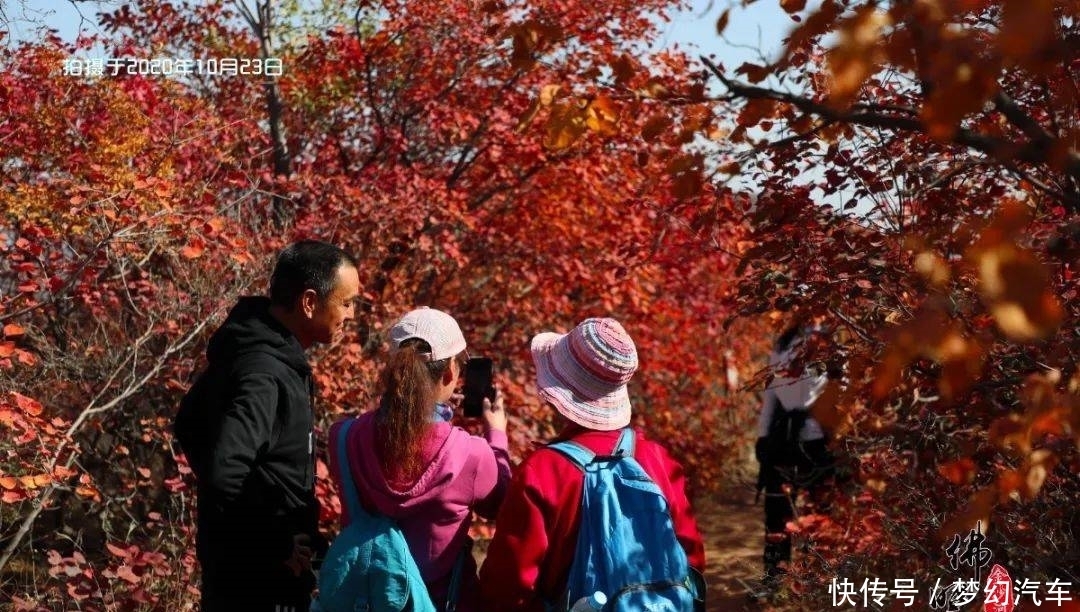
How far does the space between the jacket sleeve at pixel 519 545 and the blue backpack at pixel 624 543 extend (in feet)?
0.32

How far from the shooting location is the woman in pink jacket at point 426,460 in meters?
2.96

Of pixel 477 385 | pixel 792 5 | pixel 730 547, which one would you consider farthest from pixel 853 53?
pixel 730 547

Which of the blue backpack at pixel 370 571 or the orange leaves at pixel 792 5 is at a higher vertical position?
the orange leaves at pixel 792 5

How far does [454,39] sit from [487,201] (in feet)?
3.82

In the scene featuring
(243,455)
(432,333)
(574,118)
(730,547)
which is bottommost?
(730,547)

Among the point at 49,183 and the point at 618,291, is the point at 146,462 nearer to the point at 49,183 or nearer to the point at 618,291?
the point at 49,183

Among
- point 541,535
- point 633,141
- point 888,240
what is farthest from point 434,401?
point 633,141

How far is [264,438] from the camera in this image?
2.93 m

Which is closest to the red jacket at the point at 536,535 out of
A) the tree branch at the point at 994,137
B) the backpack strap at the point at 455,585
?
the backpack strap at the point at 455,585

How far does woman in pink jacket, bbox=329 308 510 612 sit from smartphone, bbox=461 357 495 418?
14 cm

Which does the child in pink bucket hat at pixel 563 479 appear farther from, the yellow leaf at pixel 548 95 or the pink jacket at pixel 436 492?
the yellow leaf at pixel 548 95

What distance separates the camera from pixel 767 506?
6.48 meters

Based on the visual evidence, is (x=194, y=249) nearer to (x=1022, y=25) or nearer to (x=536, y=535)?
(x=536, y=535)

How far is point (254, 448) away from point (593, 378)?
0.88 m
